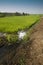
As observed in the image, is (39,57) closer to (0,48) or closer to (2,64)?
(2,64)

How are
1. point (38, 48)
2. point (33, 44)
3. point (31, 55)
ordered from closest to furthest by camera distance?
point (31, 55), point (38, 48), point (33, 44)

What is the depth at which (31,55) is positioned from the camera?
12.4m

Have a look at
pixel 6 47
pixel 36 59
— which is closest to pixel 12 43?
pixel 6 47

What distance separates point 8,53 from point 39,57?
7.21 ft

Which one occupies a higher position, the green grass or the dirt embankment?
the dirt embankment

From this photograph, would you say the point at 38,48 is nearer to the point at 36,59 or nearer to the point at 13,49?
the point at 13,49

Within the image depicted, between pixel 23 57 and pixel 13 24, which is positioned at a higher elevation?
pixel 23 57

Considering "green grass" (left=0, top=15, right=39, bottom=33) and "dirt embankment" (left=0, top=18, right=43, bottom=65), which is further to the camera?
"green grass" (left=0, top=15, right=39, bottom=33)

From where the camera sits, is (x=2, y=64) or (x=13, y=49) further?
(x=13, y=49)

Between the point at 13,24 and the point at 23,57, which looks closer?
the point at 23,57

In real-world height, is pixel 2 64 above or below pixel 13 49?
above

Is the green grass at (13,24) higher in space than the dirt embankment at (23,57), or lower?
lower

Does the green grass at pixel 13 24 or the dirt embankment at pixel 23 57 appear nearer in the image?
the dirt embankment at pixel 23 57

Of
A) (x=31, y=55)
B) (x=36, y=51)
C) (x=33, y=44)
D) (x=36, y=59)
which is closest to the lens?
(x=36, y=59)
